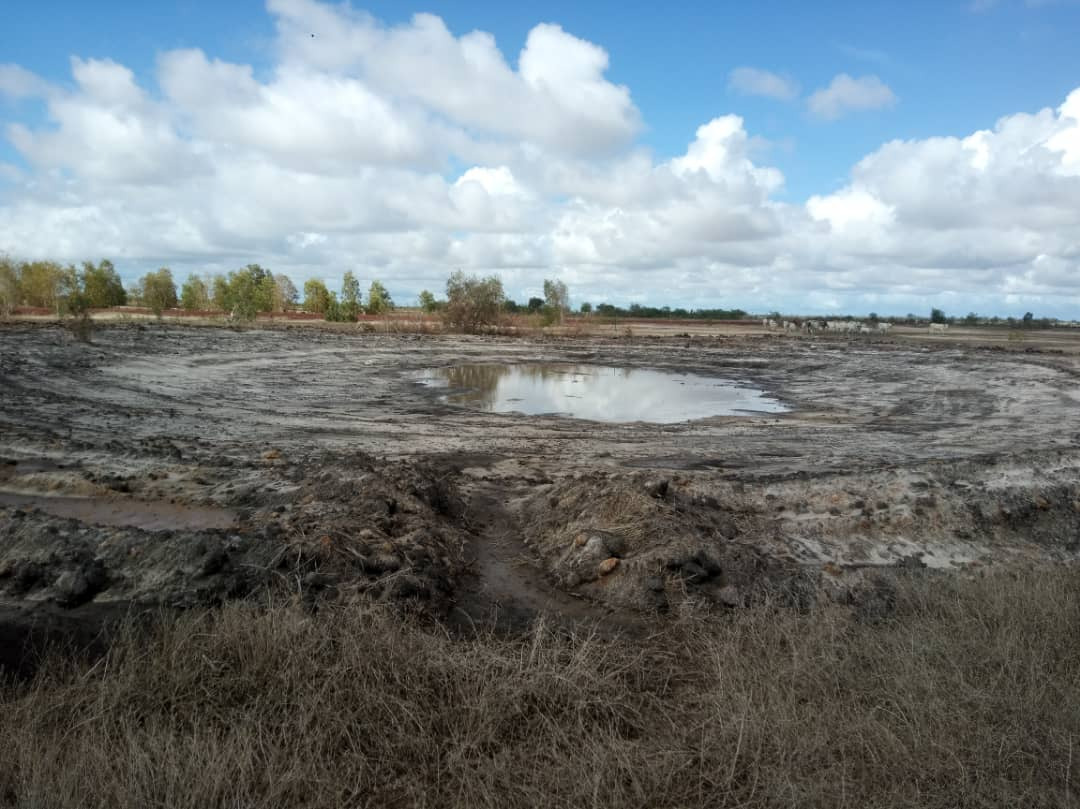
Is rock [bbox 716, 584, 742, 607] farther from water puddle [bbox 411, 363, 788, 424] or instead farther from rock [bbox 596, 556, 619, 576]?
water puddle [bbox 411, 363, 788, 424]

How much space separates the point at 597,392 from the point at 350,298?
65287 millimetres

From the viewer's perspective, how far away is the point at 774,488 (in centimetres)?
995

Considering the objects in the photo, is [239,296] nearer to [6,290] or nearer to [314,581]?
[6,290]

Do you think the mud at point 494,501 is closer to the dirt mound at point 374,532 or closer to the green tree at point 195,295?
the dirt mound at point 374,532

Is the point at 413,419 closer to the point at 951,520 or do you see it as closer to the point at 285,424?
the point at 285,424

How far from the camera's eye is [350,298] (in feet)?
274

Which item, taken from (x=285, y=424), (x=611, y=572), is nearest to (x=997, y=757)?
(x=611, y=572)

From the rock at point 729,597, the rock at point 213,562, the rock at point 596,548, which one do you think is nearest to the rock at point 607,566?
the rock at point 596,548

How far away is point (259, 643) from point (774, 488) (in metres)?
7.52

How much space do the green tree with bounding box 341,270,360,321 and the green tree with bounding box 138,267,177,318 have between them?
73.7 ft

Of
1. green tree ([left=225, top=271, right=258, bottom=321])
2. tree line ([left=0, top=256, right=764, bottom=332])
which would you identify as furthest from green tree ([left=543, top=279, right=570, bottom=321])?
green tree ([left=225, top=271, right=258, bottom=321])

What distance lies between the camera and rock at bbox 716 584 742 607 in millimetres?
6332

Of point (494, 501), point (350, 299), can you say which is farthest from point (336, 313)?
point (494, 501)

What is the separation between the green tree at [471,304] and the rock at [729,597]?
57.0 m
